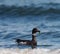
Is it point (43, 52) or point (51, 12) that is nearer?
point (43, 52)

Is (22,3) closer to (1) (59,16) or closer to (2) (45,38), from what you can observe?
(1) (59,16)

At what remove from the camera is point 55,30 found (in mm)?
15094

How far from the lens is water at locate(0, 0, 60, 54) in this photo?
37.9 feet

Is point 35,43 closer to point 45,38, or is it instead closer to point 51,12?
point 45,38

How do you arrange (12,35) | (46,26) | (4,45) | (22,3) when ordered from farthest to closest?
(22,3)
(46,26)
(12,35)
(4,45)

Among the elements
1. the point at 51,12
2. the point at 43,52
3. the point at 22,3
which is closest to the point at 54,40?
the point at 43,52

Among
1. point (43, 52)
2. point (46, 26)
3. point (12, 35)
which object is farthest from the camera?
point (46, 26)

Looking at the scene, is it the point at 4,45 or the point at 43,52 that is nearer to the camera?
the point at 43,52

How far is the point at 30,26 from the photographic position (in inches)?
632

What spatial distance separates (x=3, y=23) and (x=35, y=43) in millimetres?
4922

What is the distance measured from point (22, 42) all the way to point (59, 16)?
7309 mm

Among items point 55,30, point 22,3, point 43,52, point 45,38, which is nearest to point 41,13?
point 22,3

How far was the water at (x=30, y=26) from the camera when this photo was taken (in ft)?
37.9

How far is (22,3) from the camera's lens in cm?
2408
